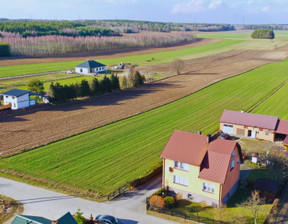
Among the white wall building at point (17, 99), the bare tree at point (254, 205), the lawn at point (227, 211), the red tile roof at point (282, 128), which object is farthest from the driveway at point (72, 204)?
the white wall building at point (17, 99)

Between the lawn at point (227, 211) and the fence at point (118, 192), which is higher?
the fence at point (118, 192)

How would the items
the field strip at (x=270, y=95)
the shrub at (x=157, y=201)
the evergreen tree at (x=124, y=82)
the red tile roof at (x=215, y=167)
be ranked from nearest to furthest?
the shrub at (x=157, y=201) < the red tile roof at (x=215, y=167) < the field strip at (x=270, y=95) < the evergreen tree at (x=124, y=82)

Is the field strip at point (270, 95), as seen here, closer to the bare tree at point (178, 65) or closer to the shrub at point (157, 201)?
the bare tree at point (178, 65)

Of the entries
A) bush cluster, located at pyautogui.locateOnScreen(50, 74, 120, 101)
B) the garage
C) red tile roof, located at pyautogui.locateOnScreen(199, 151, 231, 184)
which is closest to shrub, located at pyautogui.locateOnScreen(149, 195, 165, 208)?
red tile roof, located at pyautogui.locateOnScreen(199, 151, 231, 184)

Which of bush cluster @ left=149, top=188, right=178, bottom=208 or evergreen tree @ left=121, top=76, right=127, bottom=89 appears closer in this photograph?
bush cluster @ left=149, top=188, right=178, bottom=208

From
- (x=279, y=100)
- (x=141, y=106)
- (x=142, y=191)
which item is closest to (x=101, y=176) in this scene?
(x=142, y=191)

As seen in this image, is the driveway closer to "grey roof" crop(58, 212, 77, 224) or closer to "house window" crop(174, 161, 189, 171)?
"house window" crop(174, 161, 189, 171)

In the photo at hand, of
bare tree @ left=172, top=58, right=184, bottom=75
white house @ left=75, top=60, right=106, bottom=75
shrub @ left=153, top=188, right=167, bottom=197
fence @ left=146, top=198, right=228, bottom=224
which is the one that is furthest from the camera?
bare tree @ left=172, top=58, right=184, bottom=75
